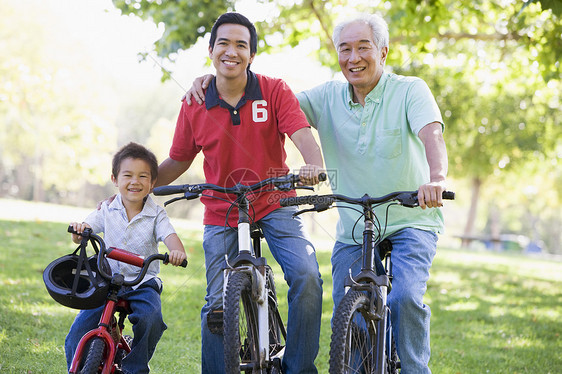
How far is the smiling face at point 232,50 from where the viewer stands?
3750 millimetres

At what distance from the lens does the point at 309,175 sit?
3.24m

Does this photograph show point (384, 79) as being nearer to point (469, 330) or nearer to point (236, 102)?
point (236, 102)

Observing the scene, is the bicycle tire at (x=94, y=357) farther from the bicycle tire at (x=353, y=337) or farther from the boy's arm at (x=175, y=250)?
the bicycle tire at (x=353, y=337)

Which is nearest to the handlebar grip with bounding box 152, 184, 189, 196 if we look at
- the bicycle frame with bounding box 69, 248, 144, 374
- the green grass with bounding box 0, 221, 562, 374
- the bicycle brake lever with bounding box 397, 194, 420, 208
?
the bicycle frame with bounding box 69, 248, 144, 374

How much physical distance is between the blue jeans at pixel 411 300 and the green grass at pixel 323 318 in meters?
1.82

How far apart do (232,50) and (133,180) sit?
1033 mm

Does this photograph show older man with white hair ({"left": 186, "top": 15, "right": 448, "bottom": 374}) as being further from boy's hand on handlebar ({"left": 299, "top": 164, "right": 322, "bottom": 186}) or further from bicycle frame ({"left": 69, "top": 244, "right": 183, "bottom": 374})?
bicycle frame ({"left": 69, "top": 244, "right": 183, "bottom": 374})

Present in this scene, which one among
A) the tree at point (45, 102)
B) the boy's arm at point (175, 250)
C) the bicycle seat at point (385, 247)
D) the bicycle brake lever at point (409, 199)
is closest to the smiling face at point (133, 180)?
the boy's arm at point (175, 250)

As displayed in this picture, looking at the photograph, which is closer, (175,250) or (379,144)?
(175,250)

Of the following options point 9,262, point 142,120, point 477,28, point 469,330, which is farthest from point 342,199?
point 142,120

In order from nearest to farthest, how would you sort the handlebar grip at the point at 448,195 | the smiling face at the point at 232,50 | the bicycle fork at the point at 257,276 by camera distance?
the handlebar grip at the point at 448,195
the bicycle fork at the point at 257,276
the smiling face at the point at 232,50

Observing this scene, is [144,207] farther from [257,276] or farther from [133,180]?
[257,276]

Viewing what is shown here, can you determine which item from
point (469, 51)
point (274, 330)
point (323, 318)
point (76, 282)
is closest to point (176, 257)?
point (76, 282)

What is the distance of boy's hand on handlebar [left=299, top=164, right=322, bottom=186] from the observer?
3.24m
